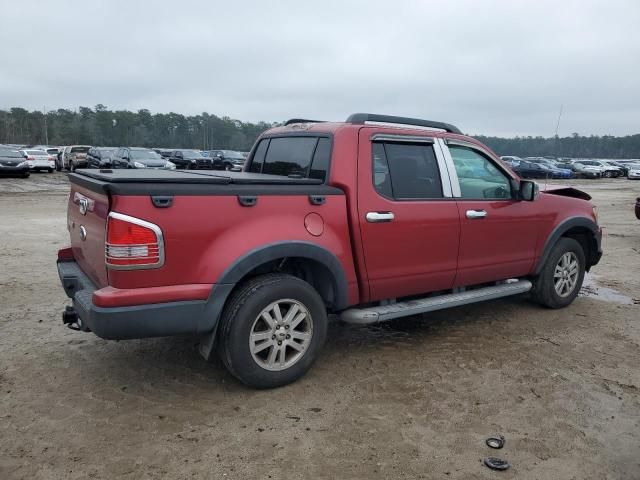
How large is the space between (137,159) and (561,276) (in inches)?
858

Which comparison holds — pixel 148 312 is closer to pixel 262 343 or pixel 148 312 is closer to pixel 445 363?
pixel 262 343

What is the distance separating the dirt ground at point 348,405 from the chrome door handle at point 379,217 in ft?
3.72

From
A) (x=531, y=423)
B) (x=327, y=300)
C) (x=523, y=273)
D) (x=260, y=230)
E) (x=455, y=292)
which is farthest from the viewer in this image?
(x=523, y=273)

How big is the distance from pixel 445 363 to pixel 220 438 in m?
1.94

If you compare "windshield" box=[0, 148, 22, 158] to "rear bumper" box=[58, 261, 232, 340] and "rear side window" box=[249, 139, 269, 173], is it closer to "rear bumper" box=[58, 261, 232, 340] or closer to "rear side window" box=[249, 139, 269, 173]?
"rear side window" box=[249, 139, 269, 173]

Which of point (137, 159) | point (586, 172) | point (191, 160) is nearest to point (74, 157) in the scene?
point (191, 160)

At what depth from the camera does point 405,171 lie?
14.4 feet

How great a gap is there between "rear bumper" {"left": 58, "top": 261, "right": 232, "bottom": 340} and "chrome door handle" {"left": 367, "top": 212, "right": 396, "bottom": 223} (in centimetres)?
121

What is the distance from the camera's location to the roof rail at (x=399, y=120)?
4352 mm

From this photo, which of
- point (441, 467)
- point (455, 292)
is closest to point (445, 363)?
point (455, 292)

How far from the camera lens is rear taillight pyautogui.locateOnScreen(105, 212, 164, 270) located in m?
3.11

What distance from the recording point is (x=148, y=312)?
3.22 metres

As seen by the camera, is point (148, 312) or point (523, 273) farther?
point (523, 273)

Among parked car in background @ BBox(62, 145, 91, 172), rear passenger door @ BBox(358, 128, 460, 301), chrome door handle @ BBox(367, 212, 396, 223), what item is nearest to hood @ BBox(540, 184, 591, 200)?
rear passenger door @ BBox(358, 128, 460, 301)
